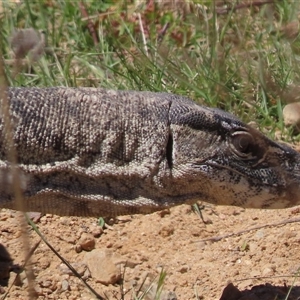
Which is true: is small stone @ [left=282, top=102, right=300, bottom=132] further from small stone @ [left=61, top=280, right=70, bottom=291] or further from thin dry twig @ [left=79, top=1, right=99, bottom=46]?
small stone @ [left=61, top=280, right=70, bottom=291]

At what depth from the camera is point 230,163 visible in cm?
324

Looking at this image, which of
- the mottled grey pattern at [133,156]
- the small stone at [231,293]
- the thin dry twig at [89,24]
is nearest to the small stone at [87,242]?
the small stone at [231,293]

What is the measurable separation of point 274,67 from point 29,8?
5.86ft

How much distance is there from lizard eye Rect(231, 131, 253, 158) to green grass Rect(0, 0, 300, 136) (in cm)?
123

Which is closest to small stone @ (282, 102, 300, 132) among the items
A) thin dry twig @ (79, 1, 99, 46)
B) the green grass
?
the green grass

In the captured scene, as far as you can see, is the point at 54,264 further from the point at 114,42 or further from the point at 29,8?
the point at 29,8

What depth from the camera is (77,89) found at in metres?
3.26

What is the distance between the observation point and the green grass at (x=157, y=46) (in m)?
4.93

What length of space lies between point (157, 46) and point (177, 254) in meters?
1.16

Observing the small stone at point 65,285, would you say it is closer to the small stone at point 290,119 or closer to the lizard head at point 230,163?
the lizard head at point 230,163

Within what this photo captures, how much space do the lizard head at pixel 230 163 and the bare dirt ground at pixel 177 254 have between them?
0.52 meters

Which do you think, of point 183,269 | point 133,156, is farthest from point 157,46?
point 133,156

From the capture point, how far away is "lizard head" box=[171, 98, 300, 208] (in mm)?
3180

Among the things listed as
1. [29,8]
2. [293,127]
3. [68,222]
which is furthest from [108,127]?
[29,8]
